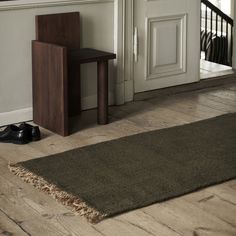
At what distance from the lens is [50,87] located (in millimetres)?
3945

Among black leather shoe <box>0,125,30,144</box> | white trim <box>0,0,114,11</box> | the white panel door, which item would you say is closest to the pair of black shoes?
black leather shoe <box>0,125,30,144</box>

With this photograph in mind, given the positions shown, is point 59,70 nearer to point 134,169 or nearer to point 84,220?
point 134,169

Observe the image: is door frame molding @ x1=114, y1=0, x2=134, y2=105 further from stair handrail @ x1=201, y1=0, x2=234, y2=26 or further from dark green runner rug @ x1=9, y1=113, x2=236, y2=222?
stair handrail @ x1=201, y1=0, x2=234, y2=26

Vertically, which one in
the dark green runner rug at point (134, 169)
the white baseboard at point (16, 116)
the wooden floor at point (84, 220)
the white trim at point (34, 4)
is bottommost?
the wooden floor at point (84, 220)

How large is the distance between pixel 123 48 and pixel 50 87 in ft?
2.73

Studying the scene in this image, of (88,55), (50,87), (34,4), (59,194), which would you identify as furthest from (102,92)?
(59,194)

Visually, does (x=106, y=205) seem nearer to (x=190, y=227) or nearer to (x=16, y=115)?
(x=190, y=227)

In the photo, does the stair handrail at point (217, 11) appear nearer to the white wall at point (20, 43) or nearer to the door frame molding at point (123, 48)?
the door frame molding at point (123, 48)

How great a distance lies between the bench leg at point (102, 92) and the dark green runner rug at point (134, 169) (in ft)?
1.19

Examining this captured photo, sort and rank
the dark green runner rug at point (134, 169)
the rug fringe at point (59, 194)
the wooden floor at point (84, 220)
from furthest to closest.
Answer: the dark green runner rug at point (134, 169), the rug fringe at point (59, 194), the wooden floor at point (84, 220)

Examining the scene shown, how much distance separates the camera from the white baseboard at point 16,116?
407 cm

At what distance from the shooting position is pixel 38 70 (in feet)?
13.2

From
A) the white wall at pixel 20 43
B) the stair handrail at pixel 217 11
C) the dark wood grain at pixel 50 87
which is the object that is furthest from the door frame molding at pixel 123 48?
the stair handrail at pixel 217 11

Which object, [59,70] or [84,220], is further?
[59,70]
